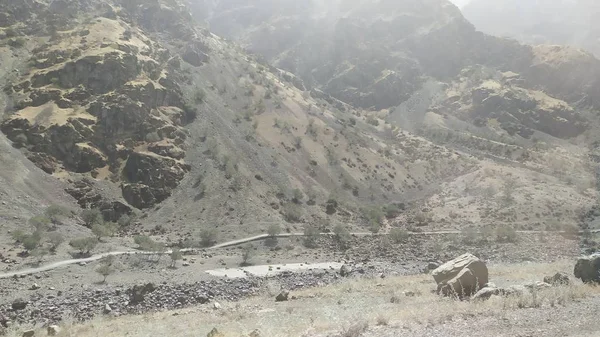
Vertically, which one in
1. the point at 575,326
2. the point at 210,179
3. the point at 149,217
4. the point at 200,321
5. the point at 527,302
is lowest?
the point at 149,217

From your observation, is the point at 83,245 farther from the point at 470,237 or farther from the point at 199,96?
the point at 199,96

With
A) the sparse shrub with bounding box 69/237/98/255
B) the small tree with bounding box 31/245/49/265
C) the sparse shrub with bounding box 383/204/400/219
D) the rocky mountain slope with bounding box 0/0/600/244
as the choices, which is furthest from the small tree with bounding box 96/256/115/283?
the sparse shrub with bounding box 383/204/400/219

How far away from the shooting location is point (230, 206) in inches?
2207

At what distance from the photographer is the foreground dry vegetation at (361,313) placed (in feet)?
35.5

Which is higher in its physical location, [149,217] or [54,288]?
[54,288]

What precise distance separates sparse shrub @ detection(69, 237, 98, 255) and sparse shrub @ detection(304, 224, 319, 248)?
945 inches

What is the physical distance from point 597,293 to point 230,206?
155 feet

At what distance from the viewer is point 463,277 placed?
54.3 ft

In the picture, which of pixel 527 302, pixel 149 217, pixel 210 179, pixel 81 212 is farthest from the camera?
pixel 210 179

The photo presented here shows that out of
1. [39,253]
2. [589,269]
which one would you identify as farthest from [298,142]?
[589,269]

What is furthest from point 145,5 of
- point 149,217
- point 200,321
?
point 200,321

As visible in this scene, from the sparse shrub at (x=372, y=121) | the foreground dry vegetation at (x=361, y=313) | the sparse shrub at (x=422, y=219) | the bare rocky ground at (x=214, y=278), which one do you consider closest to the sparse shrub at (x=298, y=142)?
the sparse shrub at (x=422, y=219)

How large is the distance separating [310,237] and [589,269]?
36957mm

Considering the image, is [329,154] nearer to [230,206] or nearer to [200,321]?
[230,206]
